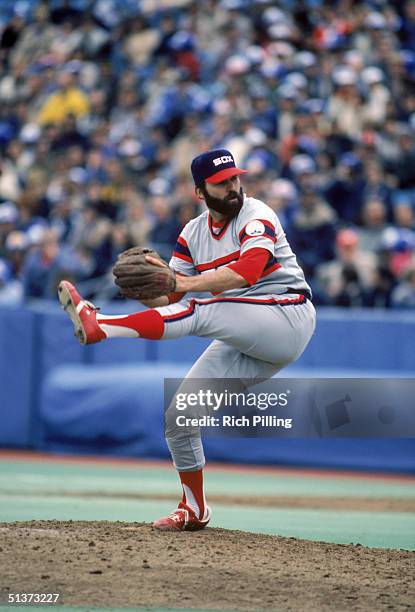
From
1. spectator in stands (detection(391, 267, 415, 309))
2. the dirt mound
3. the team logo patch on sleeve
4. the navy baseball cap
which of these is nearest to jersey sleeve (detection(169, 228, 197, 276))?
the navy baseball cap

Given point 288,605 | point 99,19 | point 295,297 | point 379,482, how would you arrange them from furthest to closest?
point 99,19
point 379,482
point 295,297
point 288,605

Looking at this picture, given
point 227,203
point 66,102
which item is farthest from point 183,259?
point 66,102

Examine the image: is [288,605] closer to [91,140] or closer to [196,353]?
[196,353]

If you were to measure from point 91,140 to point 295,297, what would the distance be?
435 inches

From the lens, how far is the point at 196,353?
1289cm

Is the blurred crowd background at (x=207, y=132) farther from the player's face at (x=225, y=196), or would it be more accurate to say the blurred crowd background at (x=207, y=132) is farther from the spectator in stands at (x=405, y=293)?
the player's face at (x=225, y=196)

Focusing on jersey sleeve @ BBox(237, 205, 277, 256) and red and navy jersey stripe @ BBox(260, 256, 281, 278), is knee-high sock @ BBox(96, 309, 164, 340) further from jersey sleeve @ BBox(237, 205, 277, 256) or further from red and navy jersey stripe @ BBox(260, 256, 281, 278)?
red and navy jersey stripe @ BBox(260, 256, 281, 278)

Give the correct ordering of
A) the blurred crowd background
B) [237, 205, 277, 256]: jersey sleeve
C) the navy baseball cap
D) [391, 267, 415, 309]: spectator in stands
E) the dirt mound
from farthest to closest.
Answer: the blurred crowd background < [391, 267, 415, 309]: spectator in stands < the navy baseball cap < [237, 205, 277, 256]: jersey sleeve < the dirt mound

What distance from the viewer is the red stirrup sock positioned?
7180 millimetres

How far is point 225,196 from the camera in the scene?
679 cm

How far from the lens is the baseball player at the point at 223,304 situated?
631 centimetres

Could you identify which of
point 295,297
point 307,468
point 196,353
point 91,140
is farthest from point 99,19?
point 295,297

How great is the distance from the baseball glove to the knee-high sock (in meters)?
0.14

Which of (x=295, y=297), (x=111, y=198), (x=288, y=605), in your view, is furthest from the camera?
(x=111, y=198)
